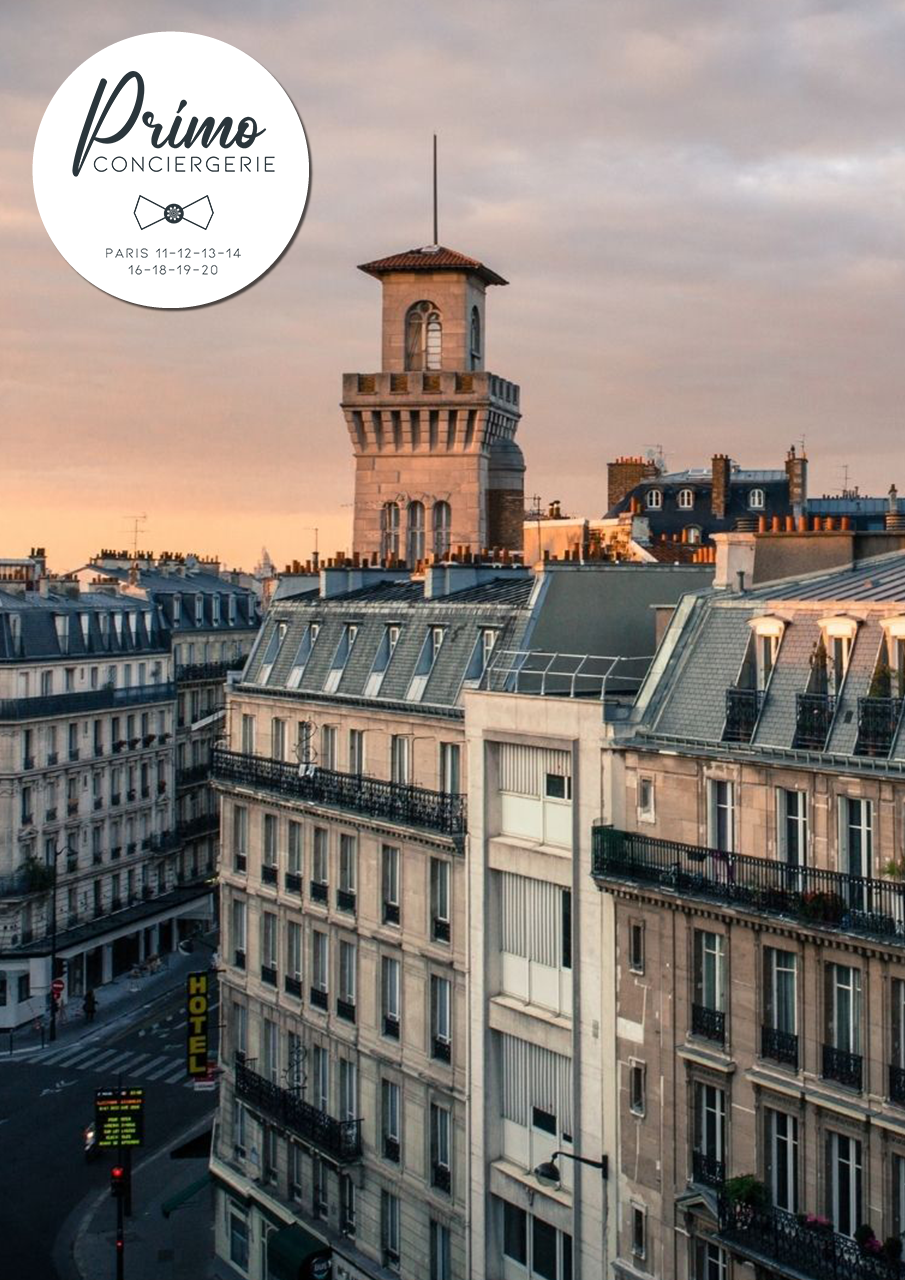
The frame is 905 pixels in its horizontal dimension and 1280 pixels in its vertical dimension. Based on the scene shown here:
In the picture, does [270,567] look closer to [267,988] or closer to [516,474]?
[516,474]

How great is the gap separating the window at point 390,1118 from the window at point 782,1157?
44.3 feet

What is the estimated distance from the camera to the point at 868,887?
1137 inches

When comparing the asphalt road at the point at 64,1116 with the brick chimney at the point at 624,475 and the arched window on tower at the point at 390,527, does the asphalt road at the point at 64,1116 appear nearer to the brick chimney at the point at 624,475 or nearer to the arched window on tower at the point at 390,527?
the arched window on tower at the point at 390,527

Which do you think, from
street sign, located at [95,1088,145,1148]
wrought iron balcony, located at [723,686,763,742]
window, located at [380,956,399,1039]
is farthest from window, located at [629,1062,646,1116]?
street sign, located at [95,1088,145,1148]

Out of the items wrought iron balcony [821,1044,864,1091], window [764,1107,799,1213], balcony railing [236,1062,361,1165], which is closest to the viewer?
wrought iron balcony [821,1044,864,1091]

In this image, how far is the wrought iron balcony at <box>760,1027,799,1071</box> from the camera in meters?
30.2

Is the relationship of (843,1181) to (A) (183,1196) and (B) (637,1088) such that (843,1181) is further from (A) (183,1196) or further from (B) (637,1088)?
(A) (183,1196)

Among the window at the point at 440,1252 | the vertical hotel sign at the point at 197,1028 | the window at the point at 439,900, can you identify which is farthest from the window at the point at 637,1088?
the vertical hotel sign at the point at 197,1028

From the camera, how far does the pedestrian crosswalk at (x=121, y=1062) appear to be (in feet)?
229

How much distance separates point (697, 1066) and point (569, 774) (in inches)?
265

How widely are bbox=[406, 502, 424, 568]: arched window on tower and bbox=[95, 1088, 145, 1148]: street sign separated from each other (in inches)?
785

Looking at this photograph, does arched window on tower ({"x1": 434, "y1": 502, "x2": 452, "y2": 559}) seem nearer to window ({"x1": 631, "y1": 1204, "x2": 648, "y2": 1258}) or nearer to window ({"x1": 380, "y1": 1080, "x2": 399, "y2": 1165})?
window ({"x1": 380, "y1": 1080, "x2": 399, "y2": 1165})

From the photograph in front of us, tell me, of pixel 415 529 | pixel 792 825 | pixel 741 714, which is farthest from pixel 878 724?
pixel 415 529

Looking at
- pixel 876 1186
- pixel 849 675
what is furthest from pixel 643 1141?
pixel 849 675
